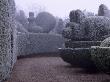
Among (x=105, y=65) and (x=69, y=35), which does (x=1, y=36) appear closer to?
(x=105, y=65)

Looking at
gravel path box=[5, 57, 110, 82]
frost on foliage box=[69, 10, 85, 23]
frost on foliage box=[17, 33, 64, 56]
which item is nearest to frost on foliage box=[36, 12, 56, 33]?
frost on foliage box=[17, 33, 64, 56]

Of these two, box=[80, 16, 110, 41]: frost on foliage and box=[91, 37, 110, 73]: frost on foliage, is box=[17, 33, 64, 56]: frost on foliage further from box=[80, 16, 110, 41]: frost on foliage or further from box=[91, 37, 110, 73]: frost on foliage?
box=[91, 37, 110, 73]: frost on foliage

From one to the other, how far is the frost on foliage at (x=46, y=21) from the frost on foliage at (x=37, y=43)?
11.5ft

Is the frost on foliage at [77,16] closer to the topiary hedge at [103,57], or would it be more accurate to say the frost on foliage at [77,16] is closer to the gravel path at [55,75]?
the gravel path at [55,75]

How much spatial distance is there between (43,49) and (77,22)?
6652mm

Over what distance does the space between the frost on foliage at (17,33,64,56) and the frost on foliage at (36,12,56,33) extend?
3.50 metres

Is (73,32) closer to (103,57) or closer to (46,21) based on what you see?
(103,57)

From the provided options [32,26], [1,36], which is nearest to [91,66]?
[1,36]

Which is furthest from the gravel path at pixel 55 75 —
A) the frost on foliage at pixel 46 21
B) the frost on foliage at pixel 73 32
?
the frost on foliage at pixel 46 21

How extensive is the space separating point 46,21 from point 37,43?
17.1 ft

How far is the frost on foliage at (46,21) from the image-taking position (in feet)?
70.5

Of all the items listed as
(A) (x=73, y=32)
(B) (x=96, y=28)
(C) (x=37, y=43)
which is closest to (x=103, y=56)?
(B) (x=96, y=28)

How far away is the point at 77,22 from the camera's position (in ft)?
37.0

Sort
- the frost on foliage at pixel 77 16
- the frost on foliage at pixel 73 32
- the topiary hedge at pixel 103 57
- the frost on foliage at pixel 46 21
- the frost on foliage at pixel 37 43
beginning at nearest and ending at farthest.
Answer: the topiary hedge at pixel 103 57 < the frost on foliage at pixel 73 32 < the frost on foliage at pixel 77 16 < the frost on foliage at pixel 37 43 < the frost on foliage at pixel 46 21
